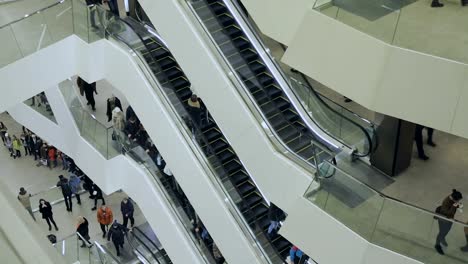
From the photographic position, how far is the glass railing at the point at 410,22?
375 inches

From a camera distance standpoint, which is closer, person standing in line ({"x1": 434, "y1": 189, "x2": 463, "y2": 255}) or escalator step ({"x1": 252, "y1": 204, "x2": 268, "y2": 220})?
person standing in line ({"x1": 434, "y1": 189, "x2": 463, "y2": 255})

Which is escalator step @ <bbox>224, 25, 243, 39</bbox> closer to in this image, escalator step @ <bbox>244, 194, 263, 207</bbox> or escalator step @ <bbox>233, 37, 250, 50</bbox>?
escalator step @ <bbox>233, 37, 250, 50</bbox>

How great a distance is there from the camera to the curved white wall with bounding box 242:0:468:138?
9.22 m

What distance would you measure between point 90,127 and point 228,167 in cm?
459

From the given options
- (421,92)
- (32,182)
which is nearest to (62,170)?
(32,182)

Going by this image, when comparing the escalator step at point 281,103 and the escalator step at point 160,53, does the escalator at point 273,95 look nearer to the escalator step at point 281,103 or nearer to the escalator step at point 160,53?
the escalator step at point 281,103

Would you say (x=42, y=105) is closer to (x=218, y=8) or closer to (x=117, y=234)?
(x=117, y=234)

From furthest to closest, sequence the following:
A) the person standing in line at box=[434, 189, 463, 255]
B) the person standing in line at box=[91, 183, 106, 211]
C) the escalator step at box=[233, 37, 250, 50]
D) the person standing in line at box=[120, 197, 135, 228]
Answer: the person standing in line at box=[91, 183, 106, 211], the person standing in line at box=[120, 197, 135, 228], the escalator step at box=[233, 37, 250, 50], the person standing in line at box=[434, 189, 463, 255]

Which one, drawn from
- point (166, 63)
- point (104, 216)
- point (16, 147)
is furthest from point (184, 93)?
point (16, 147)

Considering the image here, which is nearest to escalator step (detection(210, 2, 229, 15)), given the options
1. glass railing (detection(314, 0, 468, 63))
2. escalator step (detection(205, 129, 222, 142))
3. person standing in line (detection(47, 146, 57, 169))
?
escalator step (detection(205, 129, 222, 142))

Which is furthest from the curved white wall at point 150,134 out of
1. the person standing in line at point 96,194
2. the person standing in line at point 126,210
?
the person standing in line at point 96,194

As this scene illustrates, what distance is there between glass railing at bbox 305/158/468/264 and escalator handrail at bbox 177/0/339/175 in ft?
3.99

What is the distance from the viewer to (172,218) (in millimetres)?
16062

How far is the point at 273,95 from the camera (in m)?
14.5
